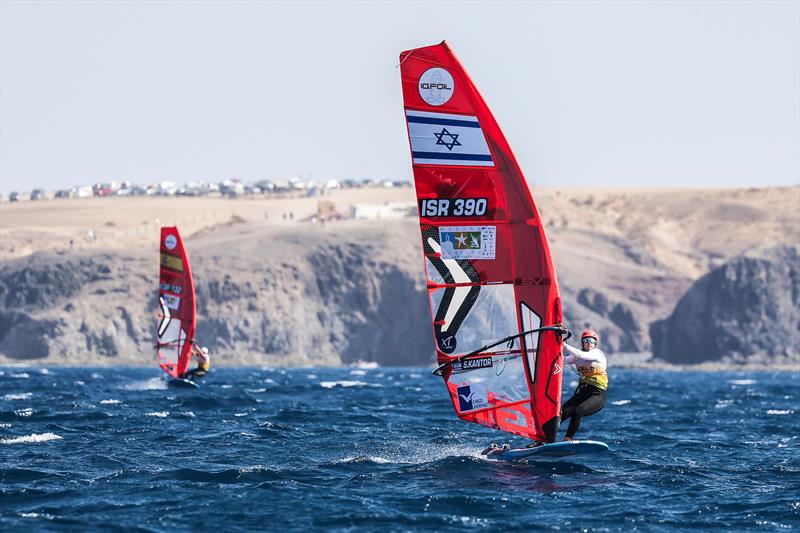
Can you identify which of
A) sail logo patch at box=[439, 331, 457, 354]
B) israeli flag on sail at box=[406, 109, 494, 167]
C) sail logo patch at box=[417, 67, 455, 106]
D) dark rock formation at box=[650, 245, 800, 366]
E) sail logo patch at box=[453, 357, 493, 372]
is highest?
sail logo patch at box=[417, 67, 455, 106]

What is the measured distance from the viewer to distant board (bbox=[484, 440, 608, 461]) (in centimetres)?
2053

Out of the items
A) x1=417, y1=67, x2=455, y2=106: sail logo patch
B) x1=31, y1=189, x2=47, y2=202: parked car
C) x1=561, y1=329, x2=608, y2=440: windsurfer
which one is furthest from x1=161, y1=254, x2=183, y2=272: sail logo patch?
x1=31, y1=189, x2=47, y2=202: parked car

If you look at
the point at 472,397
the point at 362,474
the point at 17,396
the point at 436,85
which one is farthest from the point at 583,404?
the point at 17,396

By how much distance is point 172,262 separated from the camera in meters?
48.2

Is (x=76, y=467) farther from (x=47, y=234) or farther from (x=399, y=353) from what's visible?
(x=47, y=234)

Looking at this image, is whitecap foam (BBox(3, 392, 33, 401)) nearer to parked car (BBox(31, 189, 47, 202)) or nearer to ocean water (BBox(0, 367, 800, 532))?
ocean water (BBox(0, 367, 800, 532))

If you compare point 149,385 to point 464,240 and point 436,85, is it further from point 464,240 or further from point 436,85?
point 436,85

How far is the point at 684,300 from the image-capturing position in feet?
390

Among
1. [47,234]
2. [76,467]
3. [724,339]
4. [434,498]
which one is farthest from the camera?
[47,234]

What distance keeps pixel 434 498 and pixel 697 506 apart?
3686mm

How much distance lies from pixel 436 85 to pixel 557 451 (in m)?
6.16

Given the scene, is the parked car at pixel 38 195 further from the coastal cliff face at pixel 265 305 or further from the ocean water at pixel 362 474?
the ocean water at pixel 362 474

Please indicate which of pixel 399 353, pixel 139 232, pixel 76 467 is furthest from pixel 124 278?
pixel 76 467

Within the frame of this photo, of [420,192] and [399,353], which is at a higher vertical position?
[420,192]
